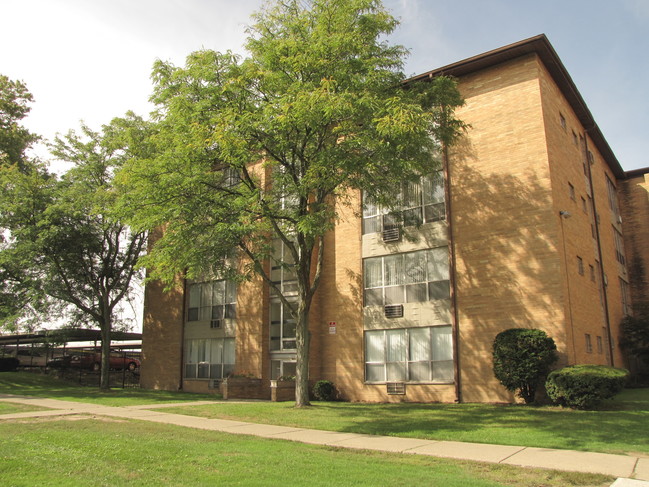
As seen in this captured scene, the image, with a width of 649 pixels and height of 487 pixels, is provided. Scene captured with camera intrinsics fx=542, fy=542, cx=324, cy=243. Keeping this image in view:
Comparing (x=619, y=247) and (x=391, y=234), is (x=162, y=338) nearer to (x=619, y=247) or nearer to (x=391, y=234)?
(x=391, y=234)

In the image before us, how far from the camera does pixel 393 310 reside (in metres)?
19.9

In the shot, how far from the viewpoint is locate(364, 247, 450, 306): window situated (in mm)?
19047

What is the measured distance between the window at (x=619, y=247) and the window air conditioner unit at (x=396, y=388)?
13923 millimetres

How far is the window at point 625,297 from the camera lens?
25.8 metres

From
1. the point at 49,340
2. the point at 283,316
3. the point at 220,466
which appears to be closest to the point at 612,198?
the point at 283,316

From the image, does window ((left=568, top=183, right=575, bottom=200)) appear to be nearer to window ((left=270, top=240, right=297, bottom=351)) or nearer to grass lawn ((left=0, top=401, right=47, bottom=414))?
window ((left=270, top=240, right=297, bottom=351))

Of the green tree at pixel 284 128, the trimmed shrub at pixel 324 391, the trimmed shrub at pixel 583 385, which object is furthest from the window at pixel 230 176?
the trimmed shrub at pixel 583 385

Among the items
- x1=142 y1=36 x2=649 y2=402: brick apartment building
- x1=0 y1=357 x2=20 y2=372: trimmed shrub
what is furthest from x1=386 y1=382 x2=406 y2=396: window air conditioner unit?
x1=0 y1=357 x2=20 y2=372: trimmed shrub

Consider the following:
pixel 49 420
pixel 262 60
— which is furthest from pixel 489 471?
pixel 262 60

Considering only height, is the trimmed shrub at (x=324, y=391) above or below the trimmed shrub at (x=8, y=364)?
below

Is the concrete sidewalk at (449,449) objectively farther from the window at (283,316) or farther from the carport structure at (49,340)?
the carport structure at (49,340)

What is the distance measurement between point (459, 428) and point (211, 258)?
8593mm

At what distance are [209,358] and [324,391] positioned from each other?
775 centimetres

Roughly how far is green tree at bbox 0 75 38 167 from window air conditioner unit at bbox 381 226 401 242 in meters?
21.0
